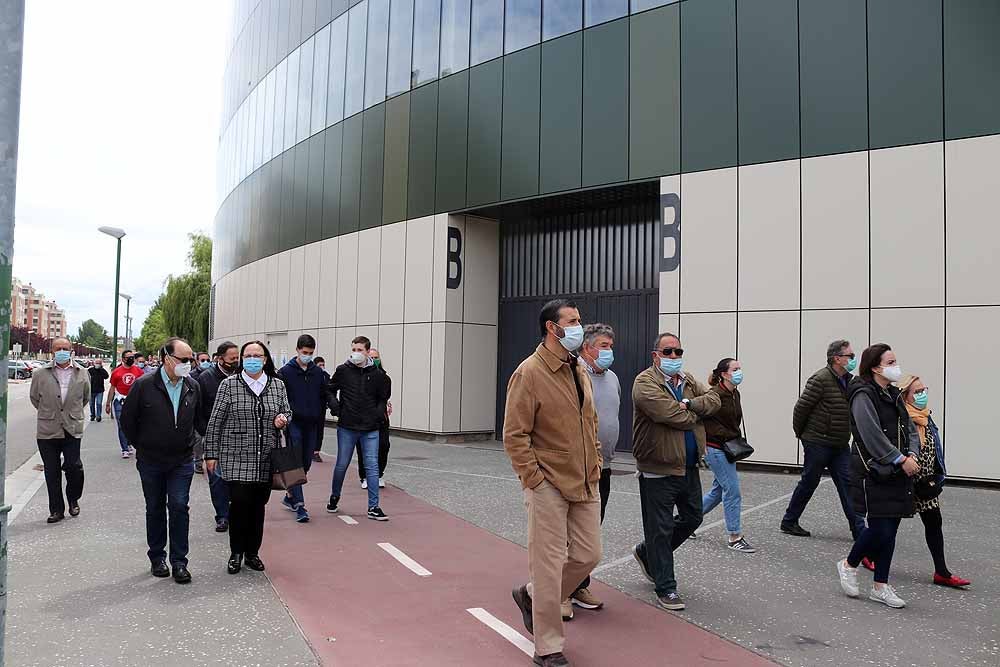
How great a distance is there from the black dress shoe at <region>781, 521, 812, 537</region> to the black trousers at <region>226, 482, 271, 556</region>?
5.12 metres

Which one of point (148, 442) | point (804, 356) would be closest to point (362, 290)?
point (804, 356)

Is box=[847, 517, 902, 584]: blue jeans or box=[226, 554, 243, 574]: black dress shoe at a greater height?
box=[847, 517, 902, 584]: blue jeans

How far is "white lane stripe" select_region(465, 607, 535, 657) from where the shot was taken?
15.2 ft

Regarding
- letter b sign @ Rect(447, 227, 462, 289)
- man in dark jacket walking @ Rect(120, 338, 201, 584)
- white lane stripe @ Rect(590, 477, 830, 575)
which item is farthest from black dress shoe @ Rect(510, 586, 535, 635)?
letter b sign @ Rect(447, 227, 462, 289)

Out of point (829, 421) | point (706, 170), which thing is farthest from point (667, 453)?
point (706, 170)

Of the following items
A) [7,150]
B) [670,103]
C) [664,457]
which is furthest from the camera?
[670,103]

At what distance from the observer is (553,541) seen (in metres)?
4.36

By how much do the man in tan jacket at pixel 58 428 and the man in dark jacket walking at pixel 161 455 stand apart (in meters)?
2.72

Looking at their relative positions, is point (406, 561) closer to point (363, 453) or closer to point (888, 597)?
point (363, 453)

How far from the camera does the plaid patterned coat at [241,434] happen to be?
623 centimetres

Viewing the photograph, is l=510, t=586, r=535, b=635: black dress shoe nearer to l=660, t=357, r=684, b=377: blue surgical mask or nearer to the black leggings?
l=660, t=357, r=684, b=377: blue surgical mask

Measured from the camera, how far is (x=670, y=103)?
13.3m

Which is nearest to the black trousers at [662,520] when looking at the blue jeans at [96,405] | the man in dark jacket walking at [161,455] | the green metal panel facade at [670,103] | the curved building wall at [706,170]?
the man in dark jacket walking at [161,455]

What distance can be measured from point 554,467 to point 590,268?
11.9 meters
